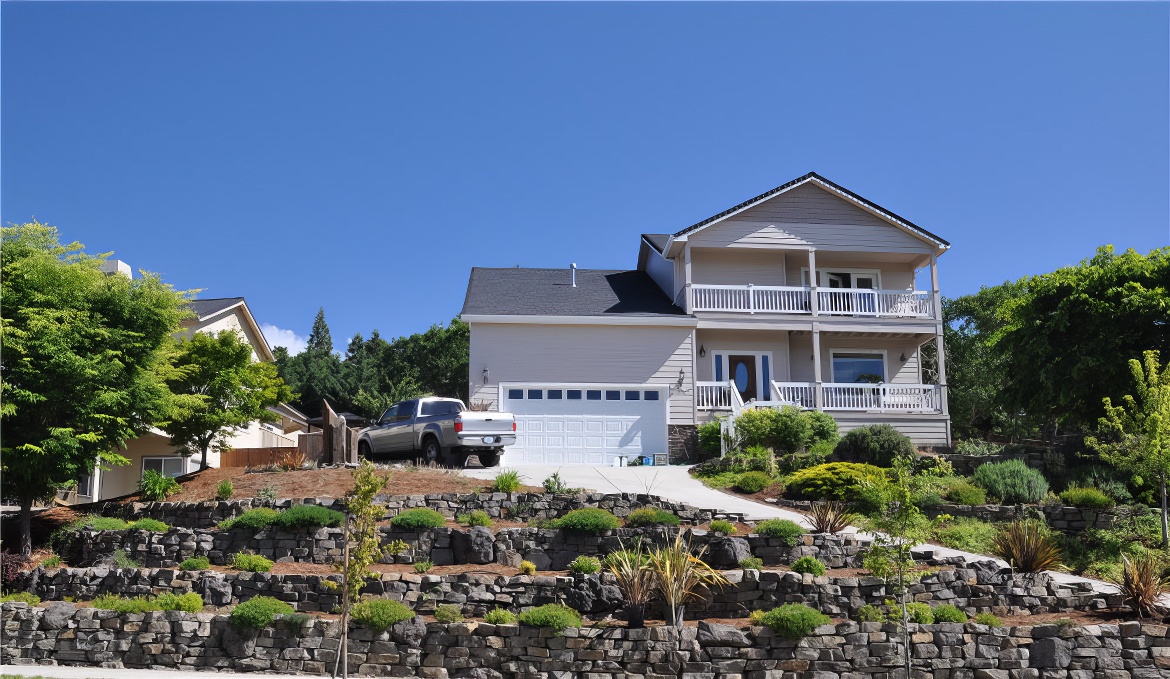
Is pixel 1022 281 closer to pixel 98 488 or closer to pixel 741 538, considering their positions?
pixel 741 538

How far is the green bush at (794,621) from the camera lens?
1211 centimetres

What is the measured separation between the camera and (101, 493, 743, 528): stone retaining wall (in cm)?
1681

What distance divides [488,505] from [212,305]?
58.5 ft

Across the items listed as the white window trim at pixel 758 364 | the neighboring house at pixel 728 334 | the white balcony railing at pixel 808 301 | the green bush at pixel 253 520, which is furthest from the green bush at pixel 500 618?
the white window trim at pixel 758 364

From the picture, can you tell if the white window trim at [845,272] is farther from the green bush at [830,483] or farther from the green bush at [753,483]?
the green bush at [830,483]

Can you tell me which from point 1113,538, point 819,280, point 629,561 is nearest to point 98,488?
point 629,561

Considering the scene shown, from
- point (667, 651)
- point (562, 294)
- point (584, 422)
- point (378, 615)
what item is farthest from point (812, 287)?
point (378, 615)

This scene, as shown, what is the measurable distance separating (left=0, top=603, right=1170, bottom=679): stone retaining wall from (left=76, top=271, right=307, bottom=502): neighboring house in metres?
10.8

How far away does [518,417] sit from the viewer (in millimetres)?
24719

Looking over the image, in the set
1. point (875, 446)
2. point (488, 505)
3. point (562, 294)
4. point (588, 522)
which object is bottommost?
point (588, 522)

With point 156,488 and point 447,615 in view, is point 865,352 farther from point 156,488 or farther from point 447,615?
point 156,488

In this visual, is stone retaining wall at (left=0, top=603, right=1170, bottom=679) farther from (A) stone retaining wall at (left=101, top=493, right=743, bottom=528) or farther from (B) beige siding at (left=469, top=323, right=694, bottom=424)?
(B) beige siding at (left=469, top=323, right=694, bottom=424)

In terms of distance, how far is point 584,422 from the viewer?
2484 cm

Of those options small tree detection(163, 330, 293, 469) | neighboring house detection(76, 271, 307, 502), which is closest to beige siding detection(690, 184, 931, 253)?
small tree detection(163, 330, 293, 469)
